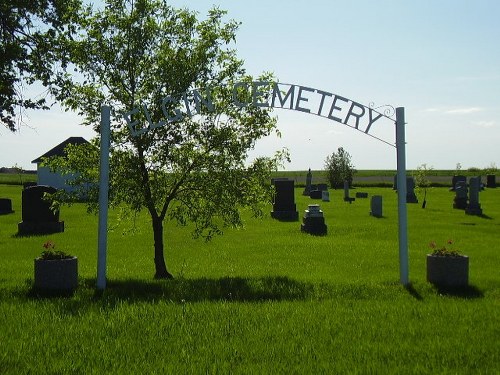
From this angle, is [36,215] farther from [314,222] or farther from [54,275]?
[54,275]

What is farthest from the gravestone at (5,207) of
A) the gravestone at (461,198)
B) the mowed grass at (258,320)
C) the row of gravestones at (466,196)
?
the gravestone at (461,198)

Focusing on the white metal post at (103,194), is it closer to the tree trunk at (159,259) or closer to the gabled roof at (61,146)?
the tree trunk at (159,259)

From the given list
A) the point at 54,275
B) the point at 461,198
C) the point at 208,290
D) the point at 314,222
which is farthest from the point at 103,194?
the point at 461,198

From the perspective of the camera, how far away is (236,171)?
1345 cm

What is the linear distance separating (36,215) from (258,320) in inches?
688

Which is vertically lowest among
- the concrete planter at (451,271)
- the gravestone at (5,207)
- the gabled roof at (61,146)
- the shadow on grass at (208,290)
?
the shadow on grass at (208,290)

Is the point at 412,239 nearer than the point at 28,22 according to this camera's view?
No

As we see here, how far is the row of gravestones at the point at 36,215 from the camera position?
23.1 m

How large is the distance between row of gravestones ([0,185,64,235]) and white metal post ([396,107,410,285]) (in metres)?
15.9

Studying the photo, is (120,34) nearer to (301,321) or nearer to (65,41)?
(65,41)

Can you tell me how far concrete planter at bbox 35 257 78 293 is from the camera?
10320mm

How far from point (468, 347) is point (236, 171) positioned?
24.2ft

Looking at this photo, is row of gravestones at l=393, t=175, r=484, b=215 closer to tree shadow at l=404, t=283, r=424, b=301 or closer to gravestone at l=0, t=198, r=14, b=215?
tree shadow at l=404, t=283, r=424, b=301

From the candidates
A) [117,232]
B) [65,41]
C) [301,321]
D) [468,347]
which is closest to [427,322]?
[468,347]
